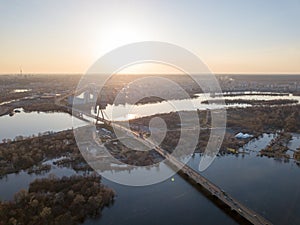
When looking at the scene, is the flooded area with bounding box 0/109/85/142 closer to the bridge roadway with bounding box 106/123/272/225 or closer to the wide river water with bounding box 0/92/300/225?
the wide river water with bounding box 0/92/300/225

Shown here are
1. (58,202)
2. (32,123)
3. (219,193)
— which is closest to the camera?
(58,202)

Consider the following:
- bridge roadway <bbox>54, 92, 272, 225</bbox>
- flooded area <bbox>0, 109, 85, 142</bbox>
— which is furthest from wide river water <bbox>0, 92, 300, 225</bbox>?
flooded area <bbox>0, 109, 85, 142</bbox>

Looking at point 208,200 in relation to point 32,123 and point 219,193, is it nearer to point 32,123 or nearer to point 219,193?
point 219,193

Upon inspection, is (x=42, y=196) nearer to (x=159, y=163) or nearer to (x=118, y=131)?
(x=159, y=163)

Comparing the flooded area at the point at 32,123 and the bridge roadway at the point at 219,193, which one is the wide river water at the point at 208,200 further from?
the flooded area at the point at 32,123

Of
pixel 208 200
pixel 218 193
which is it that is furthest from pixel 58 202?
pixel 218 193

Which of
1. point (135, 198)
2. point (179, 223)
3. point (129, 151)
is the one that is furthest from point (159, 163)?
point (179, 223)

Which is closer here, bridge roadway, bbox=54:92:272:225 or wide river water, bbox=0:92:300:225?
bridge roadway, bbox=54:92:272:225
